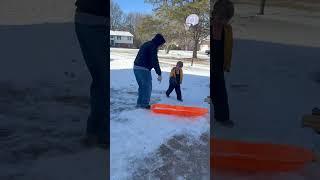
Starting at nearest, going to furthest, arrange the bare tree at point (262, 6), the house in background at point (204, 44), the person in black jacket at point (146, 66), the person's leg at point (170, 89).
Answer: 1. the bare tree at point (262, 6)
2. the house in background at point (204, 44)
3. the person in black jacket at point (146, 66)
4. the person's leg at point (170, 89)

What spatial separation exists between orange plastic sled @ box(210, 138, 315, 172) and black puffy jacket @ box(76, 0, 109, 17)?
1.06m

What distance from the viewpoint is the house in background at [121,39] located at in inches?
103

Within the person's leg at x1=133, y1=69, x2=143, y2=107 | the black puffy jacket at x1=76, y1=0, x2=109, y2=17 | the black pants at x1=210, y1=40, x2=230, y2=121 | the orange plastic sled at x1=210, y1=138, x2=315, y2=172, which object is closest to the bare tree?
the black pants at x1=210, y1=40, x2=230, y2=121

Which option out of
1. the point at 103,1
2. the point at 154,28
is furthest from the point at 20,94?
the point at 154,28

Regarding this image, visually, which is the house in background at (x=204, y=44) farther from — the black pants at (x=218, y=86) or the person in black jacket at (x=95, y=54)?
the person in black jacket at (x=95, y=54)

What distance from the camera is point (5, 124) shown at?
91.7 inches

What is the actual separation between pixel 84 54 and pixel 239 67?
952mm

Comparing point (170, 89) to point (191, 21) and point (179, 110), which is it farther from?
point (191, 21)

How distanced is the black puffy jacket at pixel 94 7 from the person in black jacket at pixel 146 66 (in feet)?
1.82

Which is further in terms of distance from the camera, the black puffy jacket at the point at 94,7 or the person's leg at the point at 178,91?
the person's leg at the point at 178,91

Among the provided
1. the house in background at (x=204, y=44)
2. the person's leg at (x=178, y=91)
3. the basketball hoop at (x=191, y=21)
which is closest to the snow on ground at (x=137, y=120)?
the person's leg at (x=178, y=91)

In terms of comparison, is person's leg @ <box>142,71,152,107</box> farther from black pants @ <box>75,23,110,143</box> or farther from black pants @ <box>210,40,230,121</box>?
black pants @ <box>210,40,230,121</box>

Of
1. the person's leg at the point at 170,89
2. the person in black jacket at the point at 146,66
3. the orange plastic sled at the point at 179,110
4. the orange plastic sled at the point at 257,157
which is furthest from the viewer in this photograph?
the orange plastic sled at the point at 179,110

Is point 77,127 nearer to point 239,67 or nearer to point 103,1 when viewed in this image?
point 103,1
